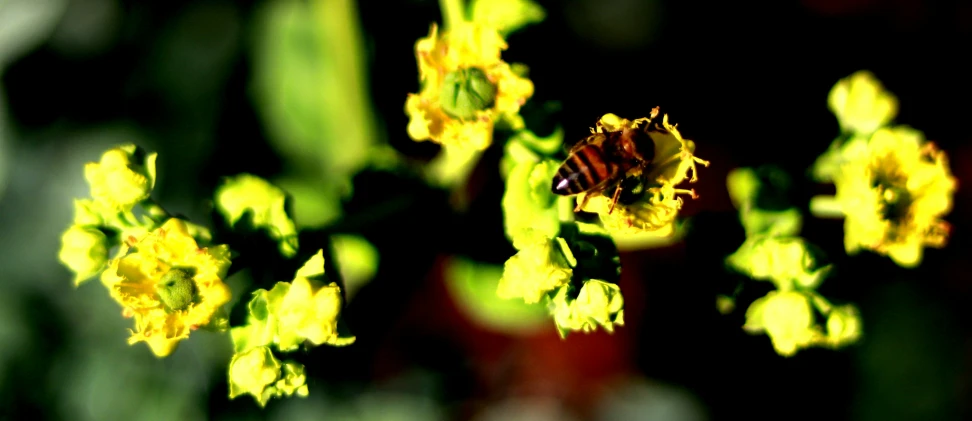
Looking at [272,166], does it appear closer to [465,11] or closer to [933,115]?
[465,11]

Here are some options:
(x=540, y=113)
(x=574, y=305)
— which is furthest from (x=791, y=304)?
(x=540, y=113)

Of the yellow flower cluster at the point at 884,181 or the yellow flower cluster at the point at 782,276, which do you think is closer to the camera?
the yellow flower cluster at the point at 782,276

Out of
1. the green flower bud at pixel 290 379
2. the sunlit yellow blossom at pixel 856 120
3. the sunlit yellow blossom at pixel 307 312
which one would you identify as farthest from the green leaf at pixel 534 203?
the sunlit yellow blossom at pixel 856 120

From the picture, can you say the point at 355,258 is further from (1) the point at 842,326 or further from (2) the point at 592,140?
(1) the point at 842,326

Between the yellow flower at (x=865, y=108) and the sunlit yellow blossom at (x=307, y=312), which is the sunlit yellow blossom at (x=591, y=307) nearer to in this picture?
the sunlit yellow blossom at (x=307, y=312)

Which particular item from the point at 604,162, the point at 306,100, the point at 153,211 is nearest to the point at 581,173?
the point at 604,162

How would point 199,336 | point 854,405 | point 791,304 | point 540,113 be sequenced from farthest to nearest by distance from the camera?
point 854,405 → point 199,336 → point 540,113 → point 791,304
